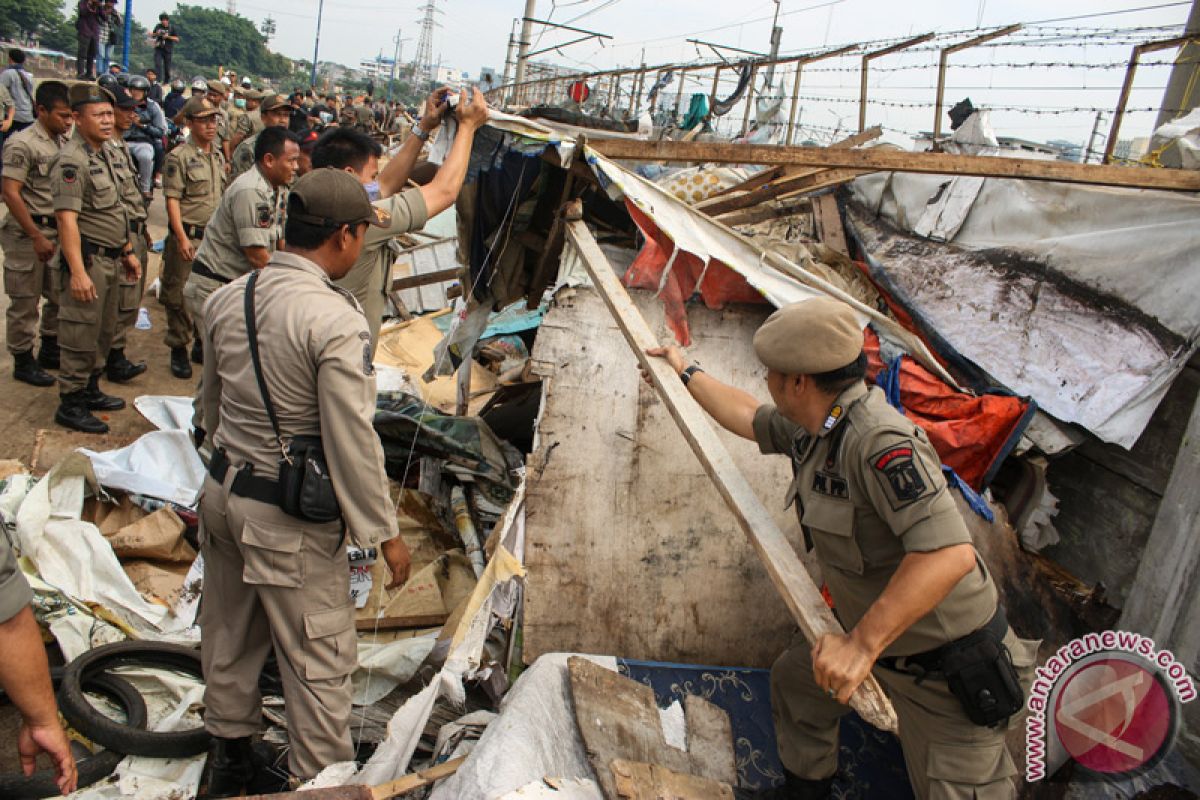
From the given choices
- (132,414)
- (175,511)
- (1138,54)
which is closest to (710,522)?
(175,511)

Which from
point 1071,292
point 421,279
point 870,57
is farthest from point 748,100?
point 1071,292

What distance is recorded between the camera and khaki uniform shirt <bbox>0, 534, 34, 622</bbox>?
1.54 metres

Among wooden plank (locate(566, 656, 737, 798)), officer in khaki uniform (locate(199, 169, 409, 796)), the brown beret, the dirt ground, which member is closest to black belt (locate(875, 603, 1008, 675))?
wooden plank (locate(566, 656, 737, 798))

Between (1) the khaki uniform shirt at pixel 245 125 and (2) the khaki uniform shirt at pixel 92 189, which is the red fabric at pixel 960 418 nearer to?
(2) the khaki uniform shirt at pixel 92 189

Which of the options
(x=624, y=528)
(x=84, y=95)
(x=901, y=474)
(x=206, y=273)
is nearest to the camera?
(x=901, y=474)

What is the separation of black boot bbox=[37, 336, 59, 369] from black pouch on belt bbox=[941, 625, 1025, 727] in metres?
6.22

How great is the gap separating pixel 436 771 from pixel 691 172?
4.25m

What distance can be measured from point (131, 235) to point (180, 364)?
1.22 metres

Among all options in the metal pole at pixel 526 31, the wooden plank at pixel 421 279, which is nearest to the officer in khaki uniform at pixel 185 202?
the wooden plank at pixel 421 279

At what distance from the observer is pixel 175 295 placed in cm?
624

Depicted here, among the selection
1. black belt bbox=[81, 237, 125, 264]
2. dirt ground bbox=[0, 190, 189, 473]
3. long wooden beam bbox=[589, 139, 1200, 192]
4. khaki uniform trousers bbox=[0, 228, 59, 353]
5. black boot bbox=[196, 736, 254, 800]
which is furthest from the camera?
khaki uniform trousers bbox=[0, 228, 59, 353]

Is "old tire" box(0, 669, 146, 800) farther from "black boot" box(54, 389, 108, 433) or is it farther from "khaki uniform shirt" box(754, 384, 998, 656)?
"black boot" box(54, 389, 108, 433)

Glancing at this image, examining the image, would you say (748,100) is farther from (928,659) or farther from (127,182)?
(928,659)

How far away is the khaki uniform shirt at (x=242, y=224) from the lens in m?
4.07
